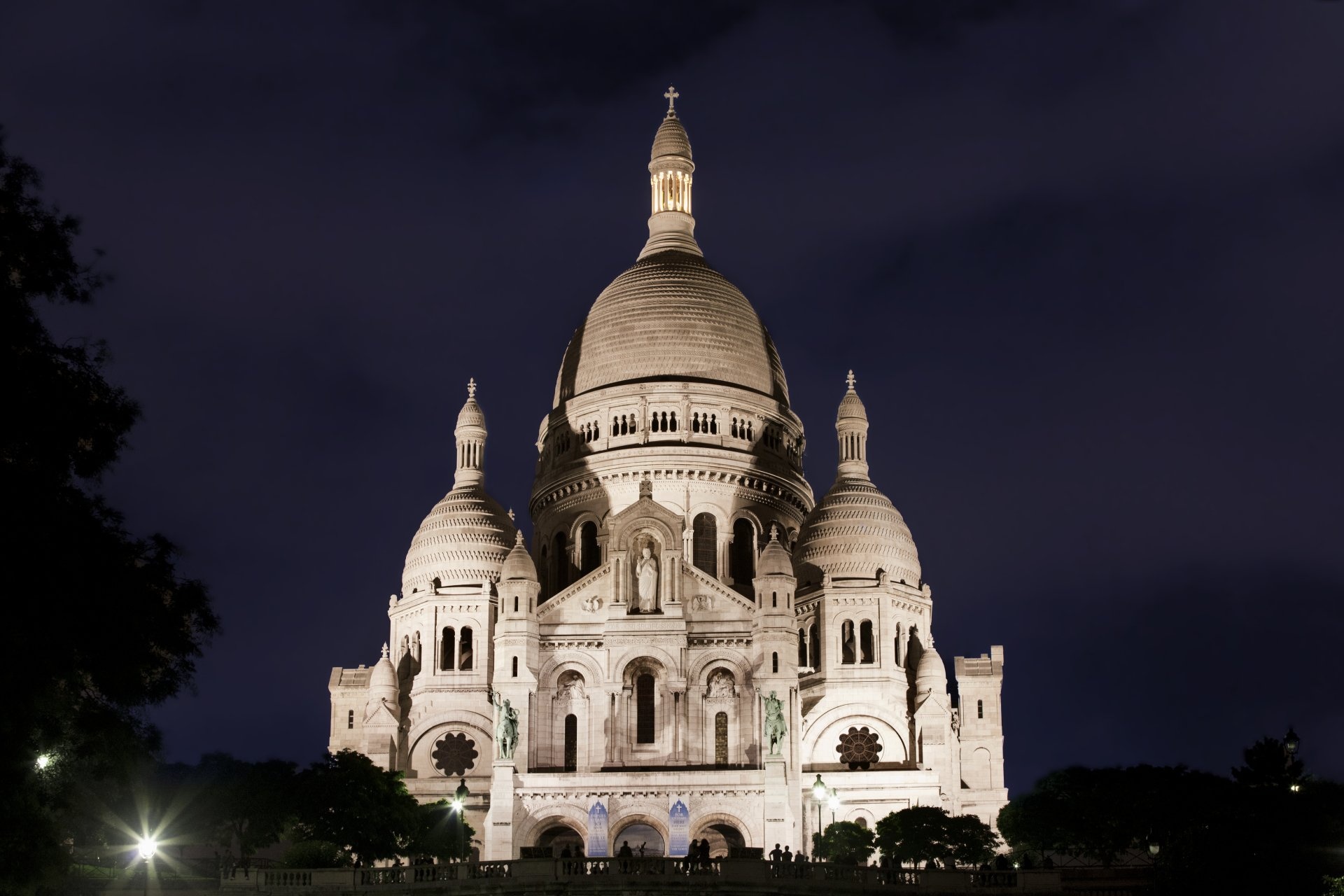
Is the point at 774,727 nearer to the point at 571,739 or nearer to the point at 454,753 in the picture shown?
the point at 571,739

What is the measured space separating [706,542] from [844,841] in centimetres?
2695

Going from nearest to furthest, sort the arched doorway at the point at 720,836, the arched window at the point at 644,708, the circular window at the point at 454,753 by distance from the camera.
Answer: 1. the arched doorway at the point at 720,836
2. the arched window at the point at 644,708
3. the circular window at the point at 454,753

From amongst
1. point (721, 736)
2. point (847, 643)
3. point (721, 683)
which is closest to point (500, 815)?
point (721, 736)

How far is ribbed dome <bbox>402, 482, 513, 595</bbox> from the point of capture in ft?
349

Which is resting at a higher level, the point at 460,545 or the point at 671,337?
the point at 671,337

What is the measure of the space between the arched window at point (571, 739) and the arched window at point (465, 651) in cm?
1005

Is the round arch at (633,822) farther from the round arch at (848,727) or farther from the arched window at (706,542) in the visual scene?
the arched window at (706,542)

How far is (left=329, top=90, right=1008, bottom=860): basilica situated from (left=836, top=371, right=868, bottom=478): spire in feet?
0.39

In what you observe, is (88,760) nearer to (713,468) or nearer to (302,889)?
(302,889)

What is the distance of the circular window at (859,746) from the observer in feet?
326

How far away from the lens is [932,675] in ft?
329

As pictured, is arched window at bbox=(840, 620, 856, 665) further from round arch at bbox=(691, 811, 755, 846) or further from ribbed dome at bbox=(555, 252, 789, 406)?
ribbed dome at bbox=(555, 252, 789, 406)

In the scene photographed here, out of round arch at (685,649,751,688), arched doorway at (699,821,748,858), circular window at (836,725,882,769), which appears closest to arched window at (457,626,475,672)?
round arch at (685,649,751,688)

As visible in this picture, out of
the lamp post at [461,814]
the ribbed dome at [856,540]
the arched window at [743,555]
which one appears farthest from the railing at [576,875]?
the arched window at [743,555]
